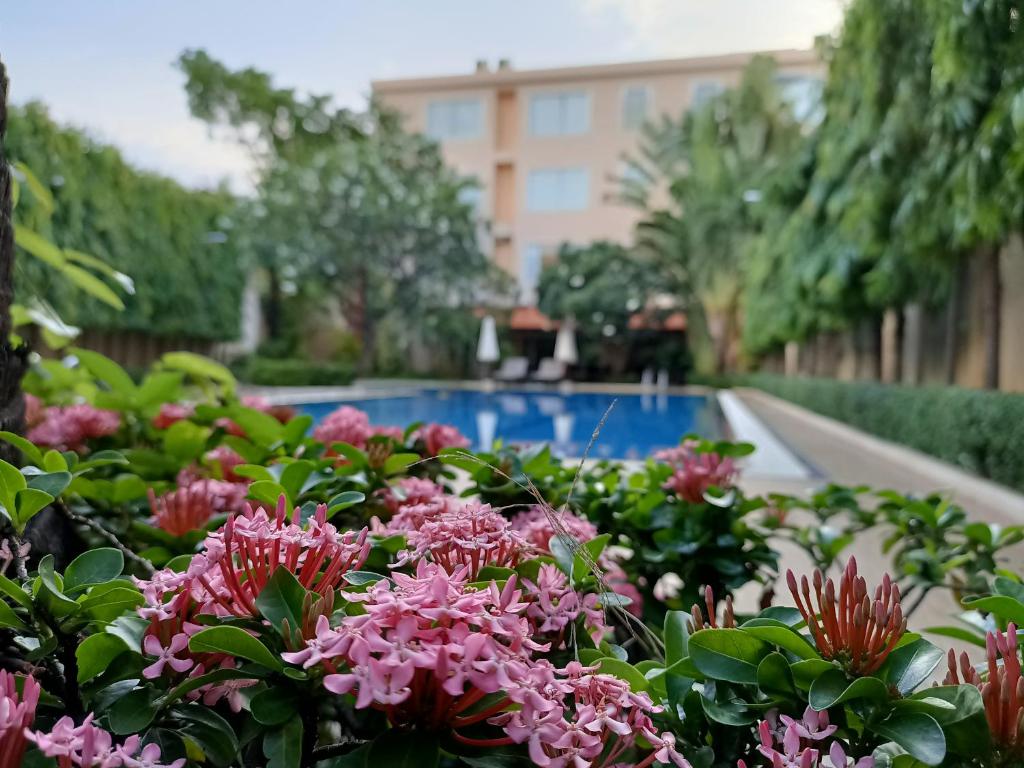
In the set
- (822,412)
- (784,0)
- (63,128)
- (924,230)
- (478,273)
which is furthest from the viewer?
(478,273)

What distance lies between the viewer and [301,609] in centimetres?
51

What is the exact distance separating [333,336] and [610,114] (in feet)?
38.6

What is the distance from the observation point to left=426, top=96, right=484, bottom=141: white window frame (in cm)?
2470

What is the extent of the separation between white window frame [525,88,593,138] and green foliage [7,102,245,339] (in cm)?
1124

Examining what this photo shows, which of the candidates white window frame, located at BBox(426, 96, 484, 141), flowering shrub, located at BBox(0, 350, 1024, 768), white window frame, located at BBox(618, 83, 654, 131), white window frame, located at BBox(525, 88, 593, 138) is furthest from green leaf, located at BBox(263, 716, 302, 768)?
white window frame, located at BBox(426, 96, 484, 141)

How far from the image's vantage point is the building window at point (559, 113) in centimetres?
2412

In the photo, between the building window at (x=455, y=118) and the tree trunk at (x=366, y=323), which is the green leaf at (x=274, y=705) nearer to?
the tree trunk at (x=366, y=323)

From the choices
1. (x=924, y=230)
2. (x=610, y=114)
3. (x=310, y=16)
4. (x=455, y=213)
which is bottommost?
(x=924, y=230)

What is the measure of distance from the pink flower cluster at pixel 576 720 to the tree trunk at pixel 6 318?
0.81m

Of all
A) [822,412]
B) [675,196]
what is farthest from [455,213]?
[822,412]

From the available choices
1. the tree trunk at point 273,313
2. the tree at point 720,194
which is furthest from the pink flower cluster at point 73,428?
the tree trunk at point 273,313

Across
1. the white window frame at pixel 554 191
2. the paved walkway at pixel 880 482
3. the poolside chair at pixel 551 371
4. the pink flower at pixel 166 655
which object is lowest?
the paved walkway at pixel 880 482

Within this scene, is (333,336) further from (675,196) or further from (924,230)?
(924,230)

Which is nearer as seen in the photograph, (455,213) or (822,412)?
(822,412)
